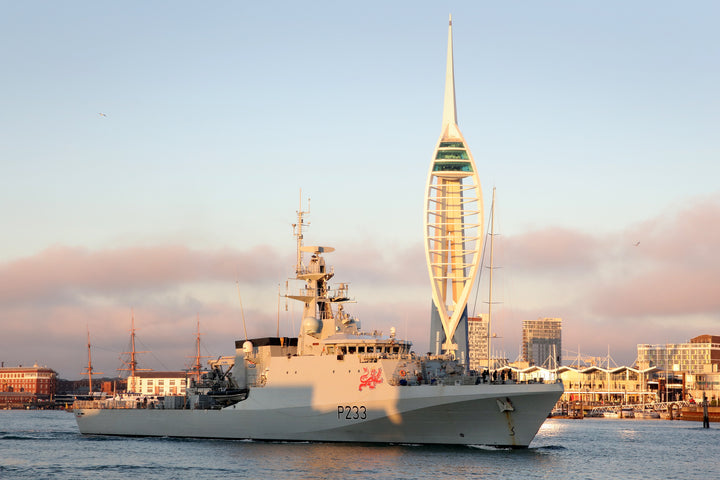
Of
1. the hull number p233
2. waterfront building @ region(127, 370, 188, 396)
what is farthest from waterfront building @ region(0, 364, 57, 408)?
the hull number p233

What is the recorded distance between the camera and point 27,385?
18950cm

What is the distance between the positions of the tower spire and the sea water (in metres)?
62.2

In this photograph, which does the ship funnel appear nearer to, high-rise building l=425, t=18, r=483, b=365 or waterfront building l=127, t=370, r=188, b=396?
high-rise building l=425, t=18, r=483, b=365

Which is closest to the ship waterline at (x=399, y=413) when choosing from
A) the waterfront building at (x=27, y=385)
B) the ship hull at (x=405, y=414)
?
the ship hull at (x=405, y=414)

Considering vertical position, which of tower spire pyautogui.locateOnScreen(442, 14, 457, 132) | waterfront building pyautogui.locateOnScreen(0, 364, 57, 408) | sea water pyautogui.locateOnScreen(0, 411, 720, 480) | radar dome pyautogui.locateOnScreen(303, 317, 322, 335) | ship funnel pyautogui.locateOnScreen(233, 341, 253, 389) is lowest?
waterfront building pyautogui.locateOnScreen(0, 364, 57, 408)

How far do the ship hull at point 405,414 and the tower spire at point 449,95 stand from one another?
67156 mm

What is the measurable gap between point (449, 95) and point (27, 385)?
434 ft

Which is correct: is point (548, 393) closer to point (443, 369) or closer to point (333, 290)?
point (443, 369)

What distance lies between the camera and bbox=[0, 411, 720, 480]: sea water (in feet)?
105

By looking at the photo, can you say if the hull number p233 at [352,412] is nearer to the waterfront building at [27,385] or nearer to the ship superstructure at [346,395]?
the ship superstructure at [346,395]

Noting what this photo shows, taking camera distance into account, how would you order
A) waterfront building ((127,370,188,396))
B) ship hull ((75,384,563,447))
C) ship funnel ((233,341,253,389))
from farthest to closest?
1. waterfront building ((127,370,188,396))
2. ship funnel ((233,341,253,389))
3. ship hull ((75,384,563,447))

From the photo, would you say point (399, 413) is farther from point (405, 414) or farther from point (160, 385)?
point (160, 385)

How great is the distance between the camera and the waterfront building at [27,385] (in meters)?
183

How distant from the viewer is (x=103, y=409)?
50438 mm
